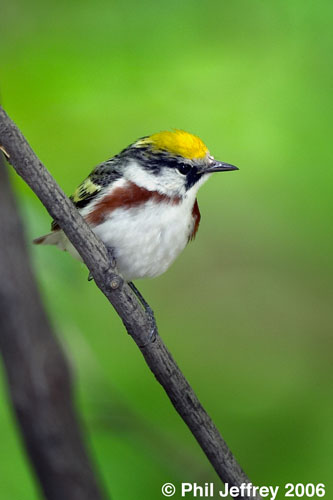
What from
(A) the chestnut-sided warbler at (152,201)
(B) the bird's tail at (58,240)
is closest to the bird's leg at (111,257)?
(A) the chestnut-sided warbler at (152,201)

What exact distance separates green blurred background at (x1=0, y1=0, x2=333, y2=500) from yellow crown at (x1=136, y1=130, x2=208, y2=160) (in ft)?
1.36

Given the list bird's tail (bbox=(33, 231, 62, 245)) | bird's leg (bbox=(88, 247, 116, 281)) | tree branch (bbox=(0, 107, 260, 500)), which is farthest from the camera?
bird's tail (bbox=(33, 231, 62, 245))

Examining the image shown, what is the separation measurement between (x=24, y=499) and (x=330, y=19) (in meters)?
2.03

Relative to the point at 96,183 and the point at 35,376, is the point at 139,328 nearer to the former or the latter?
the point at 35,376

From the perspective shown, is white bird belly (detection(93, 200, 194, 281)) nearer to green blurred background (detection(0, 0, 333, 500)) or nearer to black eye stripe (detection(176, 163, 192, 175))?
black eye stripe (detection(176, 163, 192, 175))

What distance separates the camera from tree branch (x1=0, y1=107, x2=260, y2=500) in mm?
1474

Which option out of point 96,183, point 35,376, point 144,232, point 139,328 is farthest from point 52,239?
point 139,328

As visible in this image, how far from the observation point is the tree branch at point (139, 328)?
1.47m

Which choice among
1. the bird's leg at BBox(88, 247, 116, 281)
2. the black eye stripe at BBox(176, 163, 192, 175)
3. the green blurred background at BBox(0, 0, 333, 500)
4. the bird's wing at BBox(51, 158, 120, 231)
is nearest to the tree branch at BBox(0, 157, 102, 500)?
the bird's leg at BBox(88, 247, 116, 281)

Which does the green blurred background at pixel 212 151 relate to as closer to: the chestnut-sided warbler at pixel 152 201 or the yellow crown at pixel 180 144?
the chestnut-sided warbler at pixel 152 201

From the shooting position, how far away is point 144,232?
218cm

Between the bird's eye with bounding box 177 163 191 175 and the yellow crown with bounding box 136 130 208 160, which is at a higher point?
the yellow crown with bounding box 136 130 208 160

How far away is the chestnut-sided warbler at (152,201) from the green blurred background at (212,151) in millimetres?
211

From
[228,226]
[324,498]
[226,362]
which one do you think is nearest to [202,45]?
[228,226]
